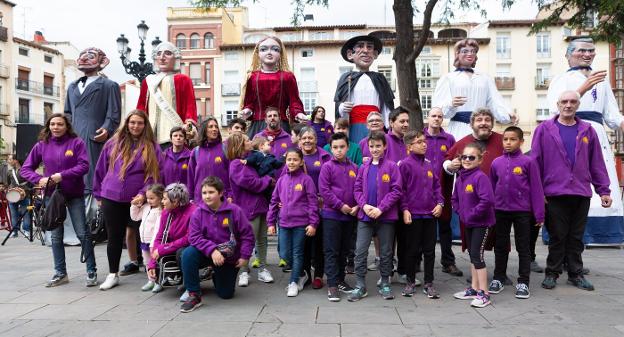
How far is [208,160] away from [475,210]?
113 inches

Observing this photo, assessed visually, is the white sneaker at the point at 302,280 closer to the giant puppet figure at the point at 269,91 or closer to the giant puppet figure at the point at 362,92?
the giant puppet figure at the point at 362,92

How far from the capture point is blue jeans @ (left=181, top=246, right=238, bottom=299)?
15.2 ft

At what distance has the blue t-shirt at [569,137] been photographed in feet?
17.1

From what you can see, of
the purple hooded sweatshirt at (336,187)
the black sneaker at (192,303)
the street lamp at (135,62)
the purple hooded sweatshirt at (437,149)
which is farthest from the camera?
the street lamp at (135,62)

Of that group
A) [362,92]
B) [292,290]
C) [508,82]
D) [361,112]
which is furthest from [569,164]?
[508,82]

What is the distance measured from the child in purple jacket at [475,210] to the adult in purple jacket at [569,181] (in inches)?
34.0

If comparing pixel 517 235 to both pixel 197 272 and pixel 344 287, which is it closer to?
pixel 344 287

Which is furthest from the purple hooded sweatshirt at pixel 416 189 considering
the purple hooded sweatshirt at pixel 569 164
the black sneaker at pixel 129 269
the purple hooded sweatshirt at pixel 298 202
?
the black sneaker at pixel 129 269

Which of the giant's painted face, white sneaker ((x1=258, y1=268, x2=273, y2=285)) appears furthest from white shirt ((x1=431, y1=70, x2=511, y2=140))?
the giant's painted face

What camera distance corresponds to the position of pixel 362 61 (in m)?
7.22

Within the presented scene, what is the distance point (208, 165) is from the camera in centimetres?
574

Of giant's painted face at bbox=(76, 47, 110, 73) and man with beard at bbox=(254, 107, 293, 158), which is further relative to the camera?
giant's painted face at bbox=(76, 47, 110, 73)

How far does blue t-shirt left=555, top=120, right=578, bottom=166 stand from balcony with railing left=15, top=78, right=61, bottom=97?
1864 inches

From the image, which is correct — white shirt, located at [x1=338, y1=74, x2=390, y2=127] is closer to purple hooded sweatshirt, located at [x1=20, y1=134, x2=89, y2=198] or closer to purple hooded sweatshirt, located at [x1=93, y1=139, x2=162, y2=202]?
purple hooded sweatshirt, located at [x1=93, y1=139, x2=162, y2=202]
